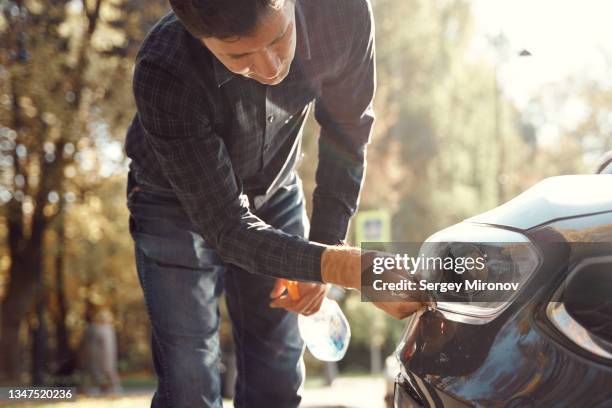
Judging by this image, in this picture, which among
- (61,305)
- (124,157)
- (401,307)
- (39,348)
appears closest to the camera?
(401,307)

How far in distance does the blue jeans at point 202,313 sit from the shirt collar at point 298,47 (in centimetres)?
48

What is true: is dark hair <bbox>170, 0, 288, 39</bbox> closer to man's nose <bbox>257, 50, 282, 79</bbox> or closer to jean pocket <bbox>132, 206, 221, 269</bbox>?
man's nose <bbox>257, 50, 282, 79</bbox>

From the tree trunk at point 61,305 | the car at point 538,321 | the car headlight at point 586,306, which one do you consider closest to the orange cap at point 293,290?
the car at point 538,321

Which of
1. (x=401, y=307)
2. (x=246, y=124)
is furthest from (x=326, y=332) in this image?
(x=401, y=307)

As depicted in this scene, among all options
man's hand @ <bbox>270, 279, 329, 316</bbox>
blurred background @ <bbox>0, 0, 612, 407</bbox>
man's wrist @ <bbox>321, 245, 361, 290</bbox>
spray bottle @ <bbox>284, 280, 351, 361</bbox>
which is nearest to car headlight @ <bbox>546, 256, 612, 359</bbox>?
man's wrist @ <bbox>321, 245, 361, 290</bbox>

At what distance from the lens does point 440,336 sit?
1714 millimetres

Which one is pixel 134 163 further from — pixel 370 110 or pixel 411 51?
pixel 411 51

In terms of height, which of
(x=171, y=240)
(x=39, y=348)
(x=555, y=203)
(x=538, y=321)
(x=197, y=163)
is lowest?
(x=39, y=348)

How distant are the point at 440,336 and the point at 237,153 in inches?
40.3

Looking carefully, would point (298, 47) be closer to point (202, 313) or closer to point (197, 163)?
point (197, 163)

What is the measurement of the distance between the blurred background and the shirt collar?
7.74 meters

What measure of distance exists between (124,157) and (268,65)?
1436 centimetres

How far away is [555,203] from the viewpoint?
1.67m

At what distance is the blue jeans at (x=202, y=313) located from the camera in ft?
8.29
